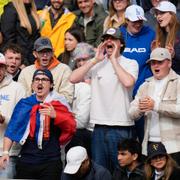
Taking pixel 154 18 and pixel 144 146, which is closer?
pixel 144 146

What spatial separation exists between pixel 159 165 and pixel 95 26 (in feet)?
12.1

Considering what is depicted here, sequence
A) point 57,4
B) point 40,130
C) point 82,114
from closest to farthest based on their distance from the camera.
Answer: point 40,130
point 82,114
point 57,4

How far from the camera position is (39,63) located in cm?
1124

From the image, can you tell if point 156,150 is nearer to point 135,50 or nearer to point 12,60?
point 135,50

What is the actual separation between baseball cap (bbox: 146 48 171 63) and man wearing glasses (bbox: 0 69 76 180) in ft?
4.12

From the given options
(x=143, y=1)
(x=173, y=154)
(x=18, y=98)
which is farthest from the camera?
(x=143, y=1)

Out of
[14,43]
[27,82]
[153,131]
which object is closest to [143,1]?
[14,43]

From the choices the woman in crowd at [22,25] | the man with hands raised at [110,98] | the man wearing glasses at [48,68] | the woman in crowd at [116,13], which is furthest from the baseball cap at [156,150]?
the woman in crowd at [22,25]

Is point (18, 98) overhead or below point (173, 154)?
overhead

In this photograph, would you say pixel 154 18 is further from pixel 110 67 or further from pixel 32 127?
pixel 32 127

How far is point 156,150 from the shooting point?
31.3ft

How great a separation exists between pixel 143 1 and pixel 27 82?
323cm

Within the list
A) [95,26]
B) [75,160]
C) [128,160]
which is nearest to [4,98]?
[75,160]

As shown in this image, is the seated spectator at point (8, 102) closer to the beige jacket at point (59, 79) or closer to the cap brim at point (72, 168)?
the beige jacket at point (59, 79)
